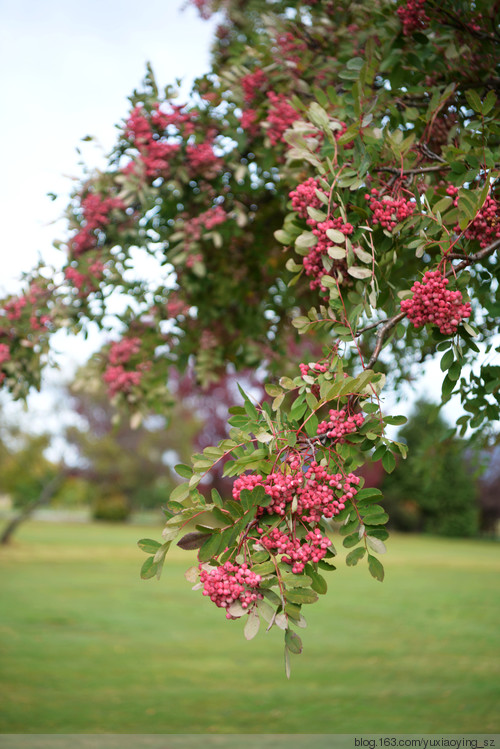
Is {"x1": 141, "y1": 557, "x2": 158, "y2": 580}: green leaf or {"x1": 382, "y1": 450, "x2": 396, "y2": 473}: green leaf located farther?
{"x1": 382, "y1": 450, "x2": 396, "y2": 473}: green leaf

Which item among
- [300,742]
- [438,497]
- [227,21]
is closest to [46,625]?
[300,742]

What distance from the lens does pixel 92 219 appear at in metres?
3.75

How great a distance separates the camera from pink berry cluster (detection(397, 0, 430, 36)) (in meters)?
2.68

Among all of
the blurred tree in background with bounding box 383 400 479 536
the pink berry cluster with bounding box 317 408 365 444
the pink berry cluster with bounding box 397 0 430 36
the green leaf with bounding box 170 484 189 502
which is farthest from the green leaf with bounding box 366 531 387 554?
the blurred tree in background with bounding box 383 400 479 536

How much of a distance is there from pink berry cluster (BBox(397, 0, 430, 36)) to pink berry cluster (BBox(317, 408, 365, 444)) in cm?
176

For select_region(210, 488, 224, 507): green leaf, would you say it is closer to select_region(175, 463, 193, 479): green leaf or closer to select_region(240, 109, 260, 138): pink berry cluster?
select_region(175, 463, 193, 479): green leaf

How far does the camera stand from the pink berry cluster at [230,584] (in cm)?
166

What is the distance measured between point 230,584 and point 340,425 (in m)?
0.52

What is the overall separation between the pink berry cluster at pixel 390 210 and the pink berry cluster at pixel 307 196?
0.16 m

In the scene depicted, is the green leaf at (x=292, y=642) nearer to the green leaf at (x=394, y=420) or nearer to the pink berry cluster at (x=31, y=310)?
the green leaf at (x=394, y=420)

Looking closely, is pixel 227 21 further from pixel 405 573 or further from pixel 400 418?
pixel 405 573

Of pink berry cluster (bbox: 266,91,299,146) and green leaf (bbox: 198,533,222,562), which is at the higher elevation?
pink berry cluster (bbox: 266,91,299,146)

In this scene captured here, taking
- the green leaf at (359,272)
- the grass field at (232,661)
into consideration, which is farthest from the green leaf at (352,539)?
the grass field at (232,661)

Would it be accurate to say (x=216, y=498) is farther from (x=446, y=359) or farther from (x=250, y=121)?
(x=250, y=121)
